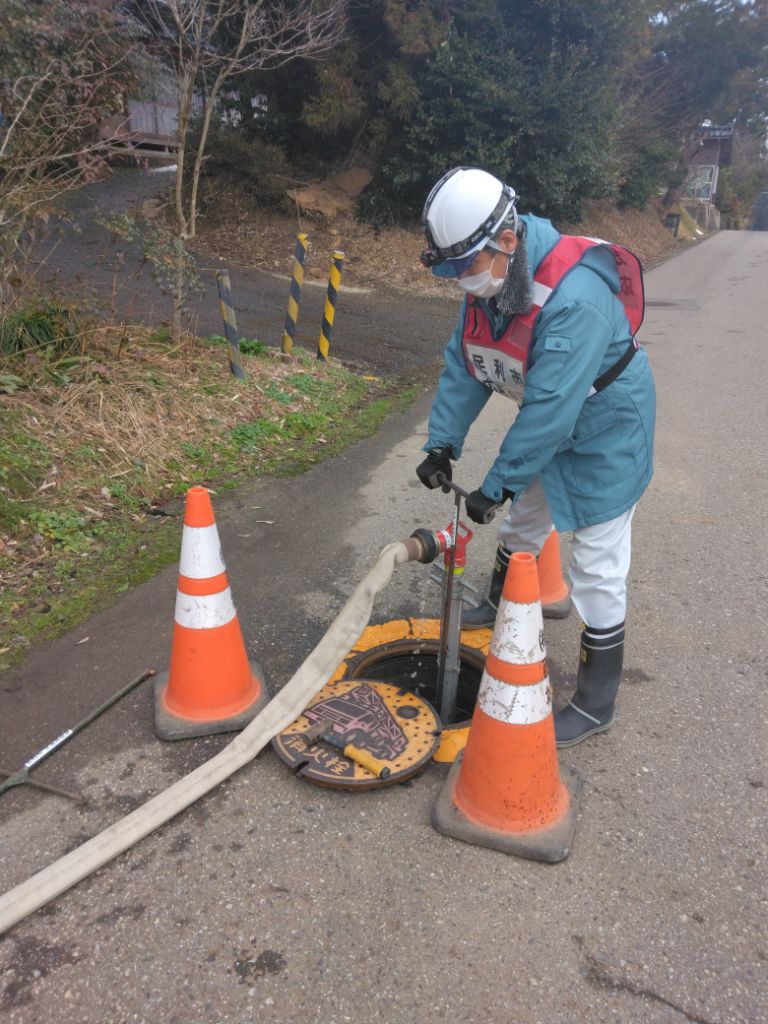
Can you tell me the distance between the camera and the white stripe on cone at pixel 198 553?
8.86ft

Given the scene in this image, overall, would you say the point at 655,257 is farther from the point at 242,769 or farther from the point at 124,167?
the point at 242,769

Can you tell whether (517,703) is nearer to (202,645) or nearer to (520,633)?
(520,633)

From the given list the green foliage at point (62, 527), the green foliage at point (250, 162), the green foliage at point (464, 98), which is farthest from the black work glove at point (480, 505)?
the green foliage at point (250, 162)

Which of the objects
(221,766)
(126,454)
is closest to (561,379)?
(221,766)

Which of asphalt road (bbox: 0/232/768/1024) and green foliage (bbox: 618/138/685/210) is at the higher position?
green foliage (bbox: 618/138/685/210)

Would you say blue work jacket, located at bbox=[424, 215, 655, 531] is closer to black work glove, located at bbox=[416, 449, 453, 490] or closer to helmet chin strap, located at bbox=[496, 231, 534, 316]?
helmet chin strap, located at bbox=[496, 231, 534, 316]

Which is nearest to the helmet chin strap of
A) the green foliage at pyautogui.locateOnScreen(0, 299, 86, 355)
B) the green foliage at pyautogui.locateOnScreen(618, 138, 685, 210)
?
the green foliage at pyautogui.locateOnScreen(0, 299, 86, 355)

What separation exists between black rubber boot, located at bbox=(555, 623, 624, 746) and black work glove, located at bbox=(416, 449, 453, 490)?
80 centimetres

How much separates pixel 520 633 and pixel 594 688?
68 centimetres

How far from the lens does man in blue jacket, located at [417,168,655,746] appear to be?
7.43 ft

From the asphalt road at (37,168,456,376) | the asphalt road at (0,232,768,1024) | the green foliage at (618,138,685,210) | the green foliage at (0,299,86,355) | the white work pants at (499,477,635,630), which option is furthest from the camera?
the green foliage at (618,138,685,210)

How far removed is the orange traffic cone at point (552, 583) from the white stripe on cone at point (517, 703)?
1269 millimetres

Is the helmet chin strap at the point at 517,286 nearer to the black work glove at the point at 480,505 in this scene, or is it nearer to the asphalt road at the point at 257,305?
the black work glove at the point at 480,505

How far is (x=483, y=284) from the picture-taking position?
2379 mm
